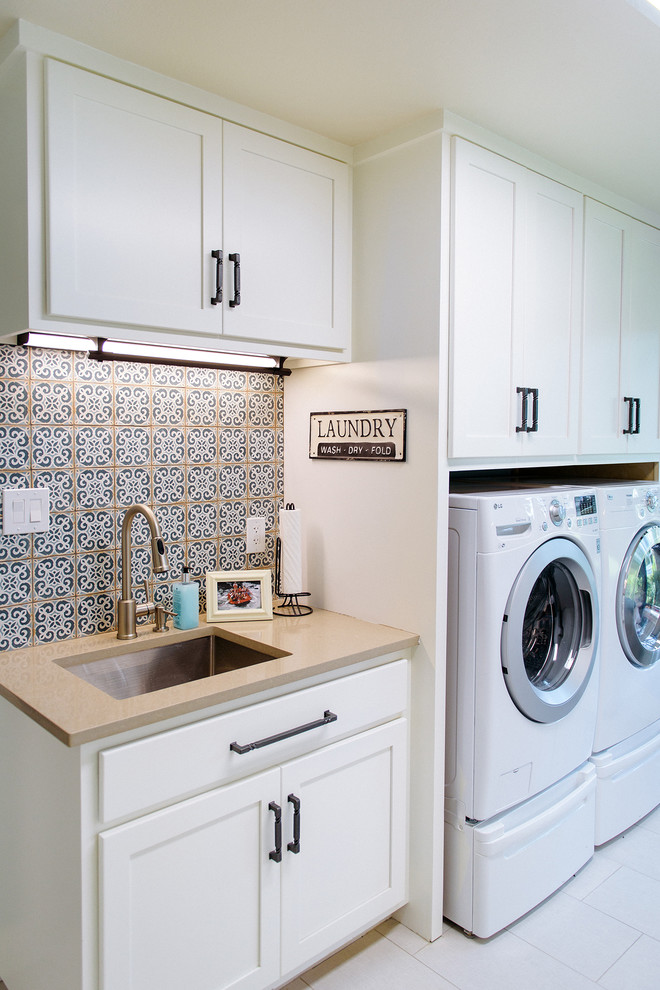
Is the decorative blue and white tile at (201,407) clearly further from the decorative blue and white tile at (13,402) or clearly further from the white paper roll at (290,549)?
the decorative blue and white tile at (13,402)

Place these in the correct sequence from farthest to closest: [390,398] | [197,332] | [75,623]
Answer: [390,398]
[75,623]
[197,332]

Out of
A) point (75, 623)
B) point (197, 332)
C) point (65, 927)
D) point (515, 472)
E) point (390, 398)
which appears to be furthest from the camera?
point (515, 472)

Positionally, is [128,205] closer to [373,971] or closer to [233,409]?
[233,409]

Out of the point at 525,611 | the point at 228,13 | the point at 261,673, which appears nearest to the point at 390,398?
the point at 525,611

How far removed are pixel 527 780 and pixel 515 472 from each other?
1.37 meters

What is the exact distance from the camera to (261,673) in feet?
5.52

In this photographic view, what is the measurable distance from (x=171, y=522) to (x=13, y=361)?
2.11 feet

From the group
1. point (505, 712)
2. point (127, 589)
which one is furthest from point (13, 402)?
point (505, 712)

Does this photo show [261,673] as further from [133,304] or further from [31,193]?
[31,193]

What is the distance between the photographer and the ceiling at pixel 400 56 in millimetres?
1477

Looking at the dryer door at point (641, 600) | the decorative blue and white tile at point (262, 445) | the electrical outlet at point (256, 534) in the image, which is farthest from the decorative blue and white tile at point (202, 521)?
the dryer door at point (641, 600)

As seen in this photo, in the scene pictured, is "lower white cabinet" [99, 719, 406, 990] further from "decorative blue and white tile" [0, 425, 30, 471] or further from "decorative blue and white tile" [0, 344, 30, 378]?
"decorative blue and white tile" [0, 344, 30, 378]

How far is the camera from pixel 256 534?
95.1 inches

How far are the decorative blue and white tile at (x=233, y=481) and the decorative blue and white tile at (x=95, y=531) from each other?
0.40 m
